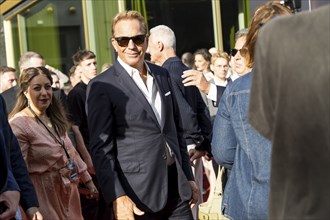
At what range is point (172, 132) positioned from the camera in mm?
5988

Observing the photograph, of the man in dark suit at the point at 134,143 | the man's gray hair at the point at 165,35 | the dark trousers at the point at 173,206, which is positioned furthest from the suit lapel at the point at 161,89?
the man's gray hair at the point at 165,35

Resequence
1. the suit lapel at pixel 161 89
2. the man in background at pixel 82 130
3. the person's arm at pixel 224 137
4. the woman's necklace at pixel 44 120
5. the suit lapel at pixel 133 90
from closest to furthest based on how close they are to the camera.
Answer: the person's arm at pixel 224 137 < the suit lapel at pixel 133 90 < the suit lapel at pixel 161 89 < the woman's necklace at pixel 44 120 < the man in background at pixel 82 130

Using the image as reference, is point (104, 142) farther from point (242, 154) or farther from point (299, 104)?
point (299, 104)

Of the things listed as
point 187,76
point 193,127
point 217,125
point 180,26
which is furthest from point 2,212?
point 180,26

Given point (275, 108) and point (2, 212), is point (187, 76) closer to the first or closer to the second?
point (2, 212)

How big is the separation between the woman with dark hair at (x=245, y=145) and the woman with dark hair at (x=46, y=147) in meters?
2.60

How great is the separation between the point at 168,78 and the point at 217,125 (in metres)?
1.60

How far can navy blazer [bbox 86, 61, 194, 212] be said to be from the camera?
5703mm

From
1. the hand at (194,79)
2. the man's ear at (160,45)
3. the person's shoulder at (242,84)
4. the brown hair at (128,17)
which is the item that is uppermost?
the brown hair at (128,17)

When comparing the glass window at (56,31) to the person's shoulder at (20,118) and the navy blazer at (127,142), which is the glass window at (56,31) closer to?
the person's shoulder at (20,118)

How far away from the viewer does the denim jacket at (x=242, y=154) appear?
4316 millimetres

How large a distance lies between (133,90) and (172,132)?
405 millimetres

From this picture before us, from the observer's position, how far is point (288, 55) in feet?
8.41

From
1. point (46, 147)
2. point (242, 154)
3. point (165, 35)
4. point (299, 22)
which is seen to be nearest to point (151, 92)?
point (46, 147)
